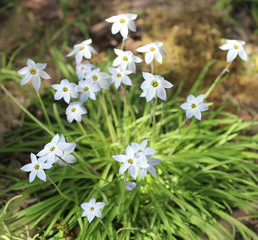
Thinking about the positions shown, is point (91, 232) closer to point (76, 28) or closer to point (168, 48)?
point (168, 48)

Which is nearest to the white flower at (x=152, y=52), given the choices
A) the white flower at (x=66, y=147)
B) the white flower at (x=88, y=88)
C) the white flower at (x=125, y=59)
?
the white flower at (x=125, y=59)

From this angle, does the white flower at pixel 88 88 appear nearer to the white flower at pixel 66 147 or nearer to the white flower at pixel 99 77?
the white flower at pixel 99 77

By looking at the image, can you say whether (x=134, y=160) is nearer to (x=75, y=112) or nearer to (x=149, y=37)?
(x=75, y=112)

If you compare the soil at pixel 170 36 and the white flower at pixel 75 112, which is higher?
the soil at pixel 170 36

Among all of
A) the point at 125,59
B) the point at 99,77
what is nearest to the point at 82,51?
the point at 99,77

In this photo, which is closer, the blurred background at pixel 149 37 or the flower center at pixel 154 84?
the flower center at pixel 154 84

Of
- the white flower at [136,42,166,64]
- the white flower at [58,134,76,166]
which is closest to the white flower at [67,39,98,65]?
the white flower at [136,42,166,64]

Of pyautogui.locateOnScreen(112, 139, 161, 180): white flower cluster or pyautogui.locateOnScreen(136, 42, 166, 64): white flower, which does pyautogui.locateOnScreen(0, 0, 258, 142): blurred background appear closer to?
pyautogui.locateOnScreen(136, 42, 166, 64): white flower

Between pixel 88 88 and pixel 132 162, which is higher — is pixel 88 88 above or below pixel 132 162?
above

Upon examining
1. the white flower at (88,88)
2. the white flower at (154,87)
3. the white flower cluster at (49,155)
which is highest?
the white flower at (88,88)
